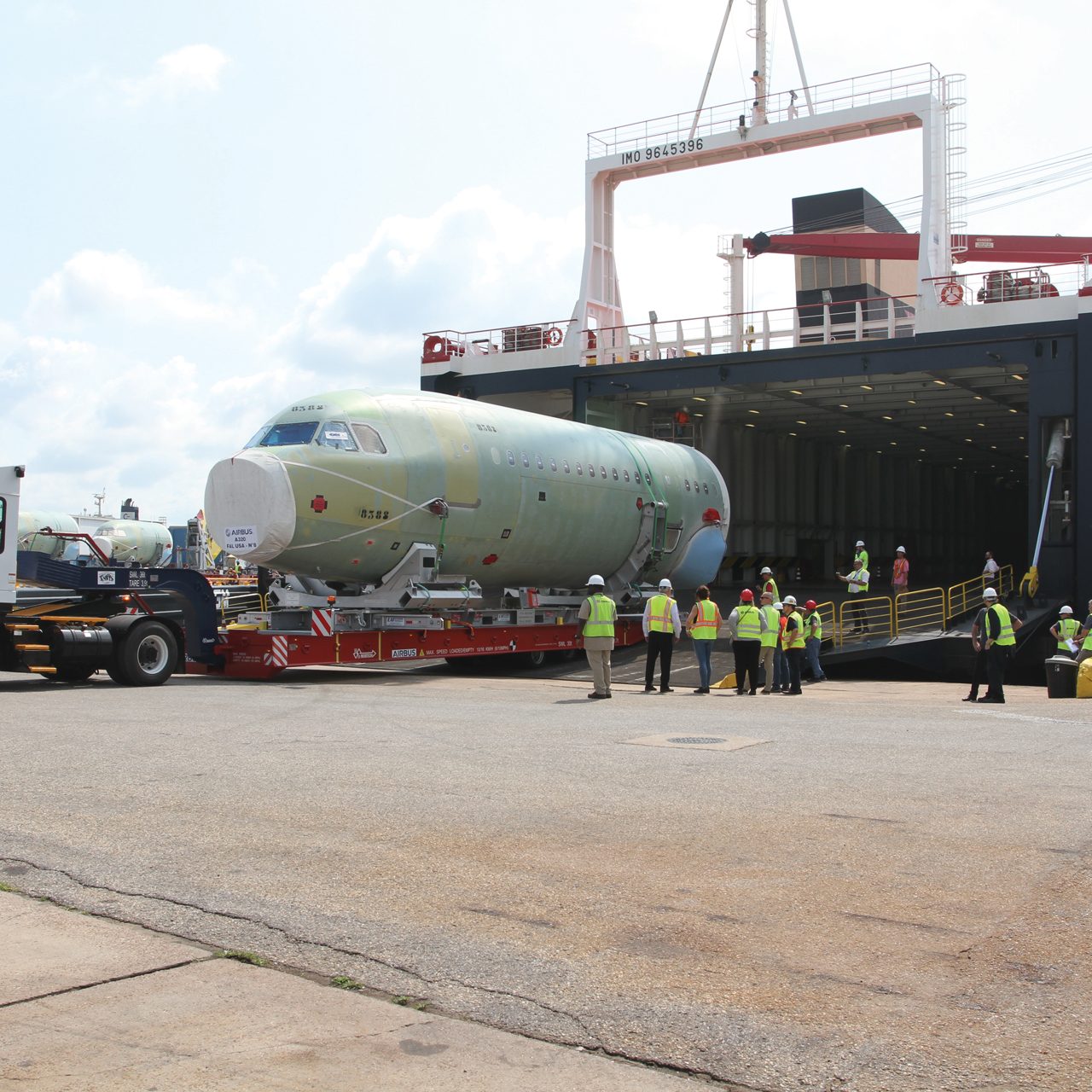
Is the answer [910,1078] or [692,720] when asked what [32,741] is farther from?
[910,1078]

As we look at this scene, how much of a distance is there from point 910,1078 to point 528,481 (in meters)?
19.3

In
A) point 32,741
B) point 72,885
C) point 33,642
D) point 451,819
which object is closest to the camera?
point 72,885

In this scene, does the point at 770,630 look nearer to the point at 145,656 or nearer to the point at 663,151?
the point at 145,656

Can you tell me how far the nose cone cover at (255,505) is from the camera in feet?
63.3

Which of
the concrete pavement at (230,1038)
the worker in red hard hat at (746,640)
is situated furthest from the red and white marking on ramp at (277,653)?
the concrete pavement at (230,1038)

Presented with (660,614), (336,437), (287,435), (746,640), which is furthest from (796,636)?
(287,435)

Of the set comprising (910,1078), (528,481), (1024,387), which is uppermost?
(1024,387)

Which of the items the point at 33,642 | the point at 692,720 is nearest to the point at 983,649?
the point at 692,720

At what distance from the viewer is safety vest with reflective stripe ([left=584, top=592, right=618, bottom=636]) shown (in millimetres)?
18562

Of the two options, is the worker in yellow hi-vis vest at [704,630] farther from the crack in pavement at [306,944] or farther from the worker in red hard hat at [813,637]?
the crack in pavement at [306,944]

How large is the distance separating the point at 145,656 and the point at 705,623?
8.93m

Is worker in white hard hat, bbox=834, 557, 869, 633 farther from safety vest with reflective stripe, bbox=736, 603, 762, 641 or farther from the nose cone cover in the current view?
the nose cone cover

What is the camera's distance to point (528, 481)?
2328 centimetres

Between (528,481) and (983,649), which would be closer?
(983,649)
